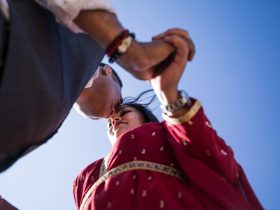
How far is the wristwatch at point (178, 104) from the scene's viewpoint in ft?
3.42

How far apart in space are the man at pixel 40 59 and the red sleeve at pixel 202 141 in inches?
8.9

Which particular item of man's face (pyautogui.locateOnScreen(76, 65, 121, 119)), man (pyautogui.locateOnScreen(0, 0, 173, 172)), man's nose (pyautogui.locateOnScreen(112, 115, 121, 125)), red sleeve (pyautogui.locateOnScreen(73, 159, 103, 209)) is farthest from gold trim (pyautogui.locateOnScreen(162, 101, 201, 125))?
man's nose (pyautogui.locateOnScreen(112, 115, 121, 125))

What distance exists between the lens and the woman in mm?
1057

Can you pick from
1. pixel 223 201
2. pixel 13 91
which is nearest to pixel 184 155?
pixel 223 201

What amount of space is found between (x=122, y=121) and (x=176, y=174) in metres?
0.69

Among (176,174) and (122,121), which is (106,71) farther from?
(176,174)

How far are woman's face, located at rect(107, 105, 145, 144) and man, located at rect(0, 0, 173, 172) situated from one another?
3.05 feet

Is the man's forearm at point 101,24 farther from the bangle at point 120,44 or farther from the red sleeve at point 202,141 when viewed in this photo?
the red sleeve at point 202,141

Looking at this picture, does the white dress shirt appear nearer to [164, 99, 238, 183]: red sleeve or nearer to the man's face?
[164, 99, 238, 183]: red sleeve

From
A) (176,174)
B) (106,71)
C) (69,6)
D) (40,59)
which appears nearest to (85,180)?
(176,174)

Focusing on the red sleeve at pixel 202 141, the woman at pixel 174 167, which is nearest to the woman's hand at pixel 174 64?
the woman at pixel 174 167

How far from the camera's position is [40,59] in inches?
36.0

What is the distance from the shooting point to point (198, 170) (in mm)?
1242

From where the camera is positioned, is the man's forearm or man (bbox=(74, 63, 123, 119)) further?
man (bbox=(74, 63, 123, 119))
